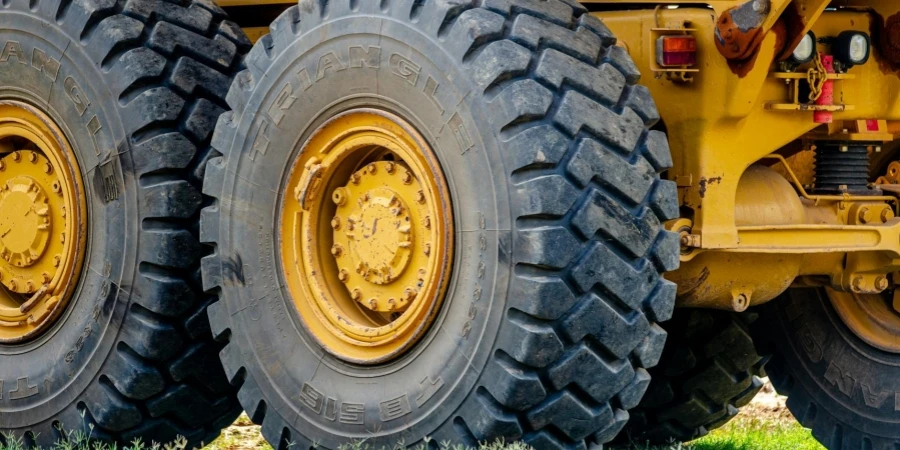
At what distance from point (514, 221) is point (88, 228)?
93.1 inches

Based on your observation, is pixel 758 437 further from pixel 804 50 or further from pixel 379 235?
pixel 379 235

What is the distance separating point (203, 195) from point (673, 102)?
79.4 inches

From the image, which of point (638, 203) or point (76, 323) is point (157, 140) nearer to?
point (76, 323)

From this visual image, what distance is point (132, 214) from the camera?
6480 mm

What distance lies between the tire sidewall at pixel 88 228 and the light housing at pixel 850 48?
9.73 ft

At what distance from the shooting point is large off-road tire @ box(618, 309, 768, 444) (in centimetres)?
732

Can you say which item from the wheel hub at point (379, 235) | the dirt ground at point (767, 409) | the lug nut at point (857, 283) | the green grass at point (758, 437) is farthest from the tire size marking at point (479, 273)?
the dirt ground at point (767, 409)

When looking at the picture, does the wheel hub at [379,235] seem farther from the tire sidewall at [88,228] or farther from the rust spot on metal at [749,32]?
the rust spot on metal at [749,32]

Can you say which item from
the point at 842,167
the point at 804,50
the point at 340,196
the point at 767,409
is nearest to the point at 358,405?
the point at 340,196

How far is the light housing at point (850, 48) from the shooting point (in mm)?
6172

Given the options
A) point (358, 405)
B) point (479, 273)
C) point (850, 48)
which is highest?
point (850, 48)

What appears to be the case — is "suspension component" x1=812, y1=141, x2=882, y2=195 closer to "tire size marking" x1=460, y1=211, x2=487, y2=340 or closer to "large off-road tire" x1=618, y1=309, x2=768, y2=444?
"large off-road tire" x1=618, y1=309, x2=768, y2=444

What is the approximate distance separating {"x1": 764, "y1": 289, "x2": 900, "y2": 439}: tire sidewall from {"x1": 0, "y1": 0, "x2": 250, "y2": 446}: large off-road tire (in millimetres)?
2706

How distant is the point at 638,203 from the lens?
5.27 m
